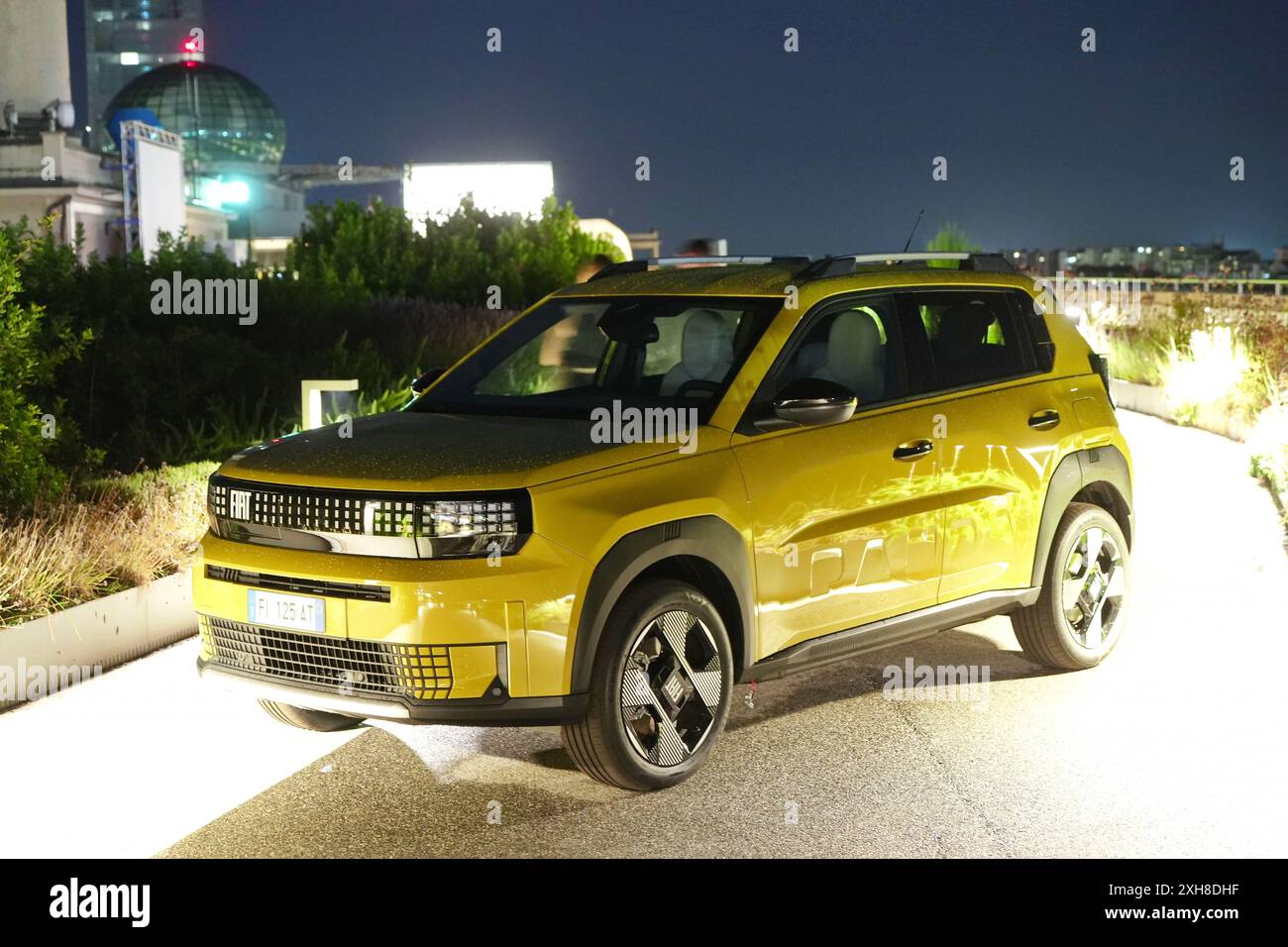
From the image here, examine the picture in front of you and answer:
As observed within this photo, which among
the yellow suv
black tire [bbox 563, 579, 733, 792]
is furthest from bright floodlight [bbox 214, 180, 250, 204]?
black tire [bbox 563, 579, 733, 792]

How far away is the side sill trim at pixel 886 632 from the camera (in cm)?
657

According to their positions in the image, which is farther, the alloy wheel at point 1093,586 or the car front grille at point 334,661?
the alloy wheel at point 1093,586

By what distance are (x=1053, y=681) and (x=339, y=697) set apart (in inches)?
151

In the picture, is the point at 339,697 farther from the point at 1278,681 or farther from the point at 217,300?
the point at 217,300

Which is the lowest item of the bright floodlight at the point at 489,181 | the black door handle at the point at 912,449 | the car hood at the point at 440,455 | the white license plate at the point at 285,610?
the white license plate at the point at 285,610

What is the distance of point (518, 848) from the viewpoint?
221 inches

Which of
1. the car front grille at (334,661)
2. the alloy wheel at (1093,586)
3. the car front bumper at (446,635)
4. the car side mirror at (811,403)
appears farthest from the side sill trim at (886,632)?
the car front grille at (334,661)

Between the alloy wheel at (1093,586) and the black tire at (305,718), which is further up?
the alloy wheel at (1093,586)

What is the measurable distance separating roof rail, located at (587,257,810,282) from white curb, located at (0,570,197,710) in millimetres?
3153

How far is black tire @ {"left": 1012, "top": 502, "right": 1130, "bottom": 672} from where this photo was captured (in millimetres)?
7898

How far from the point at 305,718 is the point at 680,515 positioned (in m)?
1.91

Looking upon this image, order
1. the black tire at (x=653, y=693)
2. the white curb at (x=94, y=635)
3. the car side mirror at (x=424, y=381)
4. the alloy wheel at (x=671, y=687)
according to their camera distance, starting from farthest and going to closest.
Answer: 1. the white curb at (x=94, y=635)
2. the car side mirror at (x=424, y=381)
3. the alloy wheel at (x=671, y=687)
4. the black tire at (x=653, y=693)

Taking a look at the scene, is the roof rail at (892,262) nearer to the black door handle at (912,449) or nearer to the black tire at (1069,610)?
the black door handle at (912,449)

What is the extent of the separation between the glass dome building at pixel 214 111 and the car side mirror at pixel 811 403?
508 ft
